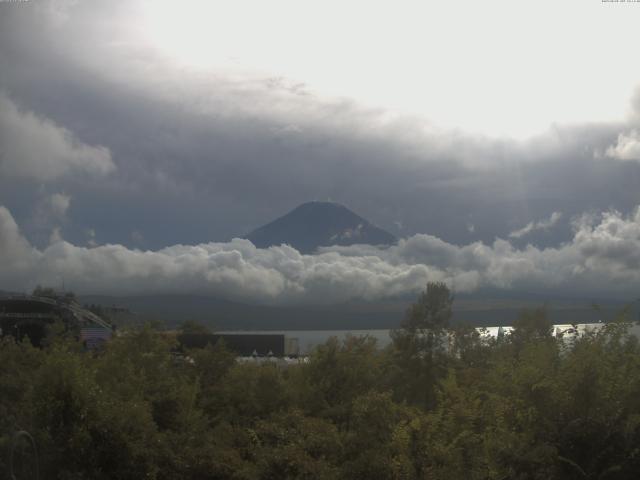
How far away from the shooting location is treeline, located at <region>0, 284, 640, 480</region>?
461 inches

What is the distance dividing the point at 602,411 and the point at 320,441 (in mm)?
5658

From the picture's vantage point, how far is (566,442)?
37.7 ft

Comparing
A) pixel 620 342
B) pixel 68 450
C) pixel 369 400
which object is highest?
pixel 620 342

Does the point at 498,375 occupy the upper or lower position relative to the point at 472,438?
upper

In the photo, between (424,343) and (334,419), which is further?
(424,343)

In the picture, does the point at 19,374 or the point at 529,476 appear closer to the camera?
the point at 529,476

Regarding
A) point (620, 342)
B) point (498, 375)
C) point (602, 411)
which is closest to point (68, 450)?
point (498, 375)

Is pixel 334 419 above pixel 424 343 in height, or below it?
below

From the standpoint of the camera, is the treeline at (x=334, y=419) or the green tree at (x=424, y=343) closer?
the treeline at (x=334, y=419)

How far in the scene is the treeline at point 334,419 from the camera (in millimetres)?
11703

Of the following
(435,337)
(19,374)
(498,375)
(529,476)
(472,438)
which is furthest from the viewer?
(435,337)

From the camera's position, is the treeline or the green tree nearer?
the treeline

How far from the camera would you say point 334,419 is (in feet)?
64.4

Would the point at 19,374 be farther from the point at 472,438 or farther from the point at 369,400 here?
the point at 472,438
